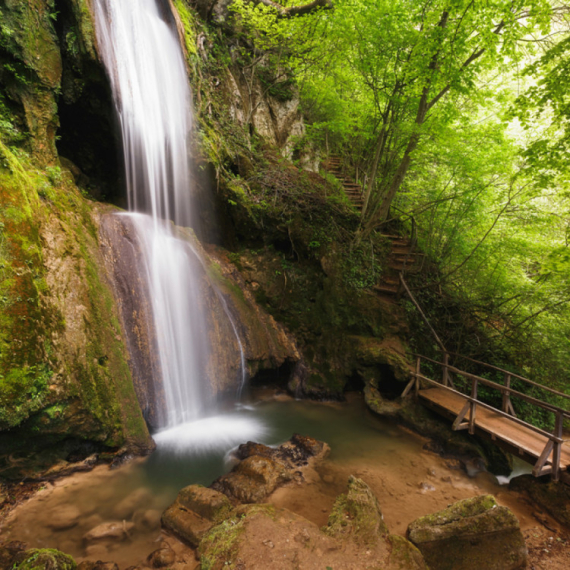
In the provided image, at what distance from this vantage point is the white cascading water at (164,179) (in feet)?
20.2

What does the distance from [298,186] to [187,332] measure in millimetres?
6242

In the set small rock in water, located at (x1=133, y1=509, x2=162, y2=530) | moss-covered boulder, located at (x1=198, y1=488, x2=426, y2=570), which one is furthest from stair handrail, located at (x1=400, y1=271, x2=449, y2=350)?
small rock in water, located at (x1=133, y1=509, x2=162, y2=530)

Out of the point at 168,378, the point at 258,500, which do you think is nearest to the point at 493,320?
the point at 258,500

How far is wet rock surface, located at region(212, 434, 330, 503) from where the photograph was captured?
449cm

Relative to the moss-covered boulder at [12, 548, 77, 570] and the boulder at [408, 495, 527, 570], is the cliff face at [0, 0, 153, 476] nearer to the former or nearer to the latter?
the moss-covered boulder at [12, 548, 77, 570]

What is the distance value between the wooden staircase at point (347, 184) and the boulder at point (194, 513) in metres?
11.0

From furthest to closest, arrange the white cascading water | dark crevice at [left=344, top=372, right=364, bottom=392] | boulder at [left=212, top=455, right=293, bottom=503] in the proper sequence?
dark crevice at [left=344, top=372, right=364, bottom=392] < the white cascading water < boulder at [left=212, top=455, right=293, bottom=503]

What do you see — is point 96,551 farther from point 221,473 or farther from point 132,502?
point 221,473

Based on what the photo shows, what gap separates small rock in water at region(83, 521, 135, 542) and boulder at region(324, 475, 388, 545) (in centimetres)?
240

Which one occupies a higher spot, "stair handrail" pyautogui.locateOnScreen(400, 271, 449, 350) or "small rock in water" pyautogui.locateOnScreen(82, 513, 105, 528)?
"stair handrail" pyautogui.locateOnScreen(400, 271, 449, 350)

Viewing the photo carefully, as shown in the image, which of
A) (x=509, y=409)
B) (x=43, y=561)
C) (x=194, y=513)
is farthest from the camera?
(x=509, y=409)

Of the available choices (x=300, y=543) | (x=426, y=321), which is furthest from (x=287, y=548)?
(x=426, y=321)

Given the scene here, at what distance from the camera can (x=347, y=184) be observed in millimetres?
15523

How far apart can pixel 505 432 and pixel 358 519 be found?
3.76 meters
